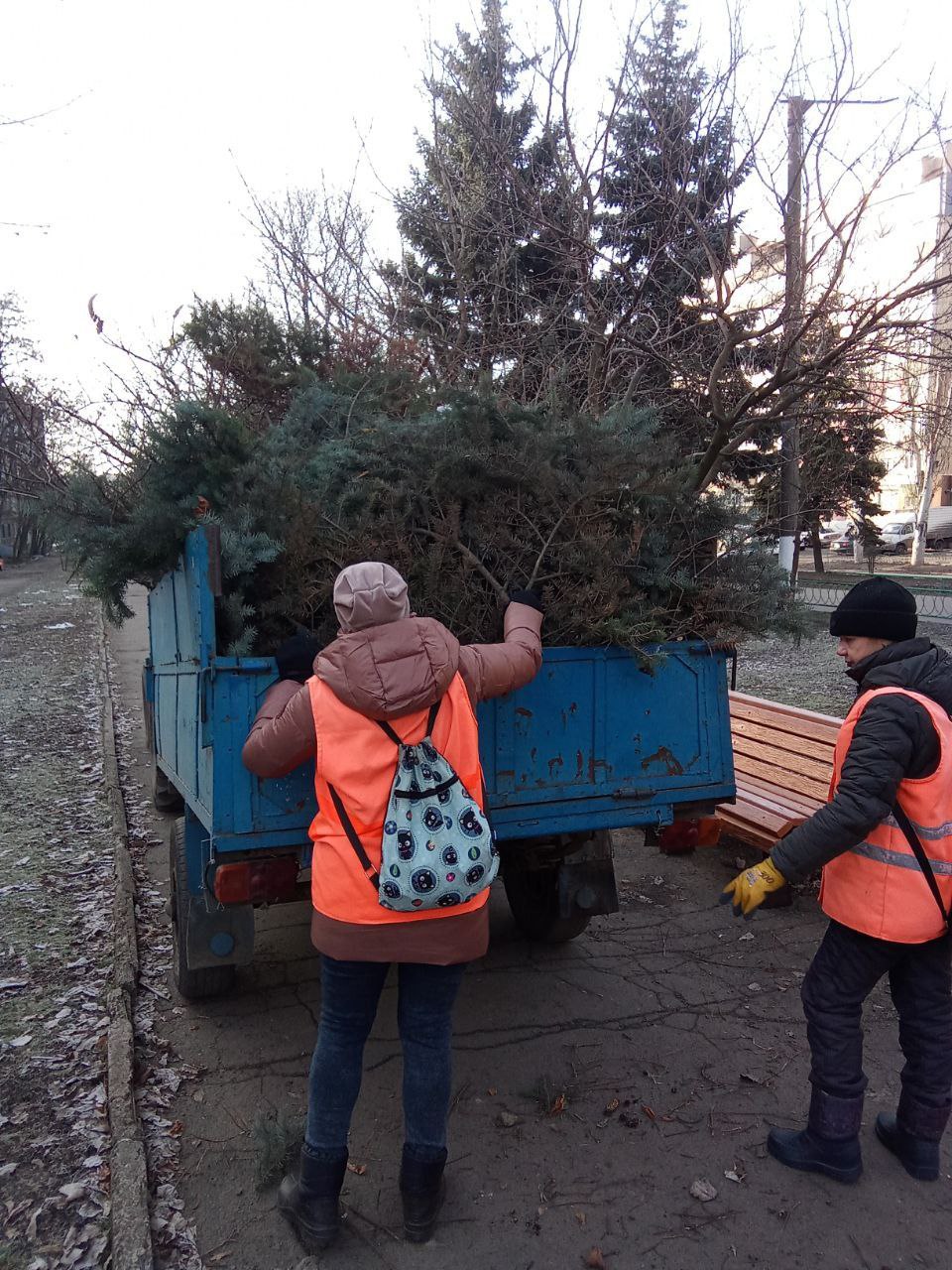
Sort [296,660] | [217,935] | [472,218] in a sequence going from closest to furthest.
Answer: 1. [296,660]
2. [217,935]
3. [472,218]

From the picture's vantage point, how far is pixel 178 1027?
3883mm

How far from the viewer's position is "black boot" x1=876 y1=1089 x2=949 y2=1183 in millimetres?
2898

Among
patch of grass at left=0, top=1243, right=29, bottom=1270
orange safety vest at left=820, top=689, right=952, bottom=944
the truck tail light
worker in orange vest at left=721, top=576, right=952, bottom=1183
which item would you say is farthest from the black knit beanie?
patch of grass at left=0, top=1243, right=29, bottom=1270

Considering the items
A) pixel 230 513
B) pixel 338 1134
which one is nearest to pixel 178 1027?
pixel 338 1134

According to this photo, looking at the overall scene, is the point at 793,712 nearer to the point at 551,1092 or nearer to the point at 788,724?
the point at 788,724

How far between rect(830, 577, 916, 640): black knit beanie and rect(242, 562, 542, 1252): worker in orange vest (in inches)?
50.1

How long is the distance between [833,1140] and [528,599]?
201cm

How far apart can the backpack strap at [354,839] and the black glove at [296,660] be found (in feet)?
1.87

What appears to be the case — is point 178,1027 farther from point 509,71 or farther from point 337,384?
point 509,71

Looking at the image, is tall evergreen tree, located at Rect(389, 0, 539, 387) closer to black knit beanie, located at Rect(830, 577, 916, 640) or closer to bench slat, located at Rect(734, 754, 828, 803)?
bench slat, located at Rect(734, 754, 828, 803)

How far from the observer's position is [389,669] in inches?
98.3

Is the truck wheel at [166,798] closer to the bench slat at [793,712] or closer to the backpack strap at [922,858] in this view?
the bench slat at [793,712]

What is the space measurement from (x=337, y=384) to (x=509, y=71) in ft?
16.6

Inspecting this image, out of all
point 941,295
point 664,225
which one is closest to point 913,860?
point 941,295
